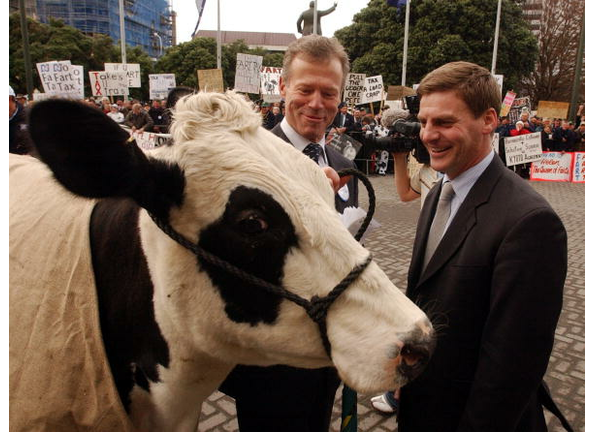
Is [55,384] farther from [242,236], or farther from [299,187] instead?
[299,187]

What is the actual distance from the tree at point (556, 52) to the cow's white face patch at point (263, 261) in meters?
42.1

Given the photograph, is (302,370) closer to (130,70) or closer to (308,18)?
(130,70)

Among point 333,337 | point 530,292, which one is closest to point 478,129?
point 530,292

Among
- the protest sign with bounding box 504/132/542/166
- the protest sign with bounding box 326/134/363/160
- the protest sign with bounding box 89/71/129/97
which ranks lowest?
the protest sign with bounding box 504/132/542/166

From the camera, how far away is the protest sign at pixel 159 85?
692 inches

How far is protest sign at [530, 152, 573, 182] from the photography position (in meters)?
16.5

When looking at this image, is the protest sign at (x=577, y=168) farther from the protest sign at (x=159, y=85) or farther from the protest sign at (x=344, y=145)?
the protest sign at (x=344, y=145)

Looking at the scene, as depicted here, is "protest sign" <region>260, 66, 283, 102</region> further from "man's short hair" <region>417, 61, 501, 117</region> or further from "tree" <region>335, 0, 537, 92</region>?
"tree" <region>335, 0, 537, 92</region>

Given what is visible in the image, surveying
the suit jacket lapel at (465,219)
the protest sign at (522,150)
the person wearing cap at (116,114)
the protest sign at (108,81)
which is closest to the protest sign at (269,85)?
the protest sign at (108,81)

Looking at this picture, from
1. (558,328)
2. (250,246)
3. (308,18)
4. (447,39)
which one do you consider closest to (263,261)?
(250,246)

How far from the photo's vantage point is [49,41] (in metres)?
40.1

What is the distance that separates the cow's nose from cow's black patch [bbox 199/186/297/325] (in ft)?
1.42

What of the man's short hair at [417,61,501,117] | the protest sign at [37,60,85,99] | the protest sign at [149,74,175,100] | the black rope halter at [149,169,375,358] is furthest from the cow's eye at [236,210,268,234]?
the protest sign at [149,74,175,100]

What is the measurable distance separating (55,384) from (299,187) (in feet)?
3.78
